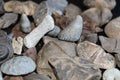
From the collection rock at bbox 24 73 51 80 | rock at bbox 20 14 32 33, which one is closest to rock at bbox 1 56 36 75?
rock at bbox 24 73 51 80

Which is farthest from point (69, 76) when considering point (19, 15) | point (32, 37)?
point (19, 15)

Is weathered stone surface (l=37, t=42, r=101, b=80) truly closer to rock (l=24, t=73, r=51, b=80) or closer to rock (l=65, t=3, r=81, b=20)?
rock (l=24, t=73, r=51, b=80)

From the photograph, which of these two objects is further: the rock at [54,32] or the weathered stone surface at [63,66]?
the rock at [54,32]

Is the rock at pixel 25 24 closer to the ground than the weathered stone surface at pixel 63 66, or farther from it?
farther from it

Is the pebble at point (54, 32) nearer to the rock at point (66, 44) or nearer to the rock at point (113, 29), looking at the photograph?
the rock at point (66, 44)

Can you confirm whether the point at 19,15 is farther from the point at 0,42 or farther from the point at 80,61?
the point at 80,61

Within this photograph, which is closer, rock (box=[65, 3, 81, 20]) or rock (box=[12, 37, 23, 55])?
rock (box=[12, 37, 23, 55])

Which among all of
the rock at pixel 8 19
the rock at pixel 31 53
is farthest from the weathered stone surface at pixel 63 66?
the rock at pixel 8 19

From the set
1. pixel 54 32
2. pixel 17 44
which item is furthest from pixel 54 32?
pixel 17 44
